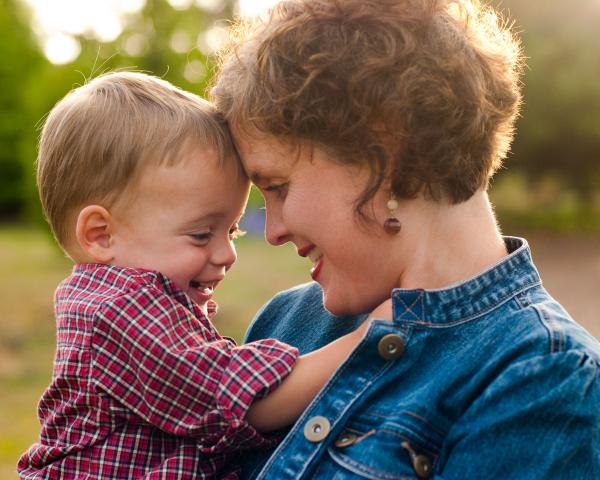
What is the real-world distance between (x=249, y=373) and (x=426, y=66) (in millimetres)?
812

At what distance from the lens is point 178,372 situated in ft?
6.39

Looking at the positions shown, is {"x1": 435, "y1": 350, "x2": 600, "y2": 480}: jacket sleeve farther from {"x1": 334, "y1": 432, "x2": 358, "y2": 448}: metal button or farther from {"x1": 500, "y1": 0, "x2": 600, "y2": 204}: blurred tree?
{"x1": 500, "y1": 0, "x2": 600, "y2": 204}: blurred tree

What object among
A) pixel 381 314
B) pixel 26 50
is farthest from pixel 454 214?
pixel 26 50

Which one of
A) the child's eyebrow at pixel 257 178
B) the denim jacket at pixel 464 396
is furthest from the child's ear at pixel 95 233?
the denim jacket at pixel 464 396

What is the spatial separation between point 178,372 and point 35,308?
955cm

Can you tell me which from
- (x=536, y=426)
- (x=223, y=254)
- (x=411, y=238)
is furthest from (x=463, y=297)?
(x=223, y=254)

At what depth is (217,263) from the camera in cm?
230

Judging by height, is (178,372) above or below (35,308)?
above

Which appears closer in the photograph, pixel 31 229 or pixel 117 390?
pixel 117 390

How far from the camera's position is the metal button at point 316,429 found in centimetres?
184

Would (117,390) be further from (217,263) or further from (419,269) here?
(419,269)

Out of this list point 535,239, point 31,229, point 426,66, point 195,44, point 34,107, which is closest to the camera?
point 426,66

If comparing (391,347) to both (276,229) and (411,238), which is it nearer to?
(411,238)

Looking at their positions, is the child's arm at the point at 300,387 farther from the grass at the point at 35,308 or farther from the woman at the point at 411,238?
the grass at the point at 35,308
